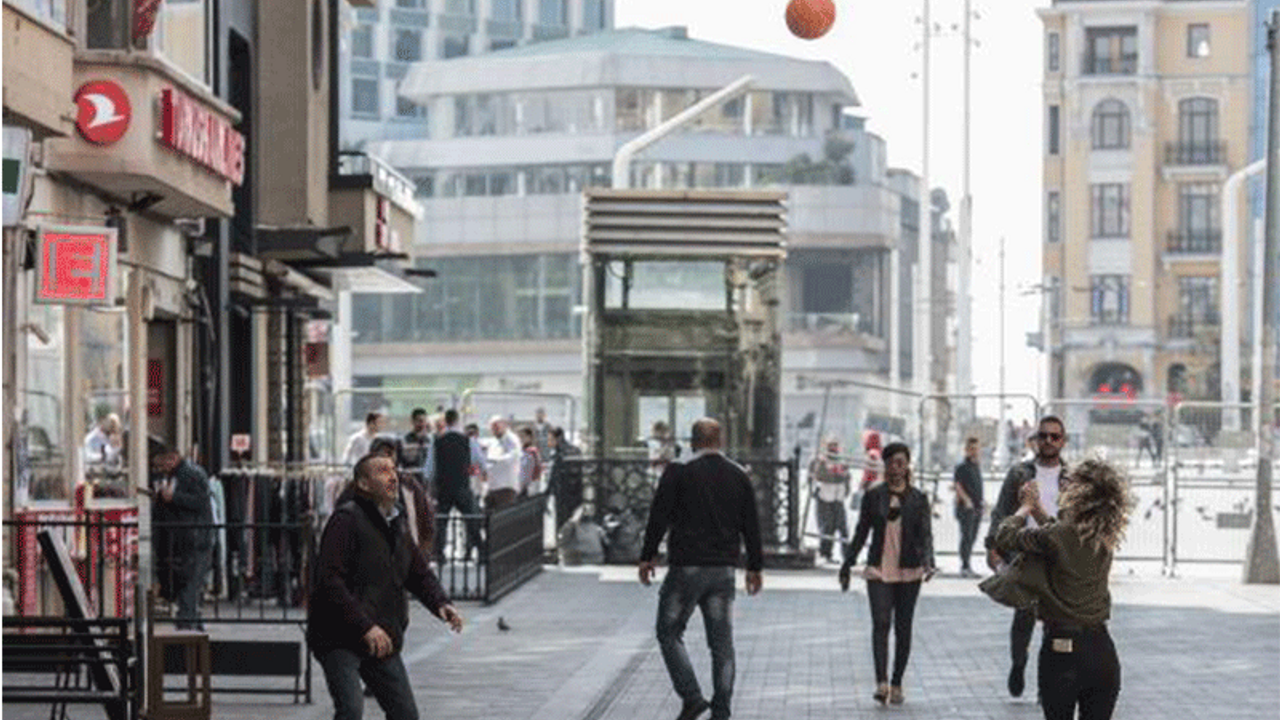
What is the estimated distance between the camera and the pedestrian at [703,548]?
19.9 metres

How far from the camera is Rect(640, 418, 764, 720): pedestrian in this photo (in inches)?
785

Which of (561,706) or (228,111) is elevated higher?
(228,111)

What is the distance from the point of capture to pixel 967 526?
41.1m

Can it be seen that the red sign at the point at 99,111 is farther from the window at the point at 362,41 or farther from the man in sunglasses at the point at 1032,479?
the window at the point at 362,41

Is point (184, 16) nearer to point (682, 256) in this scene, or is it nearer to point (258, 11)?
point (258, 11)

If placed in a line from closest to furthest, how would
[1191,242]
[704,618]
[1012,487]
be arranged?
[704,618] → [1012,487] → [1191,242]

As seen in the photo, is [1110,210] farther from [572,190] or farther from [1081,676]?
[1081,676]

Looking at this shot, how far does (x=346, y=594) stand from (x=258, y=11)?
77.0ft

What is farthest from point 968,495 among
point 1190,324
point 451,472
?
point 1190,324

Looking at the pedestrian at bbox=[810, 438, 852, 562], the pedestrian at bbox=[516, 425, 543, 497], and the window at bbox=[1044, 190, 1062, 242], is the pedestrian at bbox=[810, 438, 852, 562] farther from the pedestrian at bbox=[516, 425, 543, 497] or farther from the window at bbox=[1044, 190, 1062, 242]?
the window at bbox=[1044, 190, 1062, 242]

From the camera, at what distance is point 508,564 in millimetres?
35562

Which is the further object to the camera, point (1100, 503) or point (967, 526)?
point (967, 526)

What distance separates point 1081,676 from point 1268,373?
89.6ft

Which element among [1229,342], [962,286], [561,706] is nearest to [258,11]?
[561,706]
